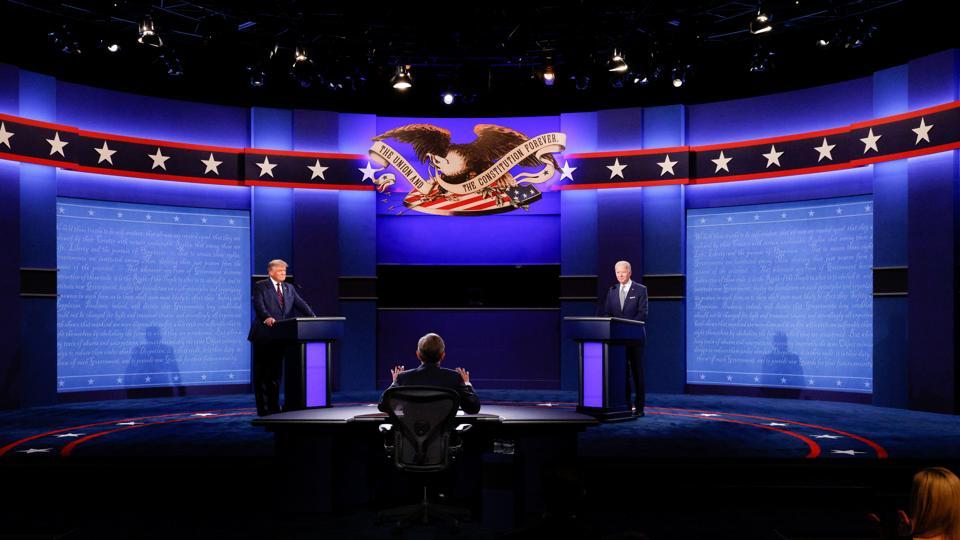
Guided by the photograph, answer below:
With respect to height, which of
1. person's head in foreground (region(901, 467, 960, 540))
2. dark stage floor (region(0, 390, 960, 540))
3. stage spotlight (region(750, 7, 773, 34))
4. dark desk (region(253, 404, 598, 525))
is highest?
stage spotlight (region(750, 7, 773, 34))

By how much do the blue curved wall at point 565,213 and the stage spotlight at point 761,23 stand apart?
2009 millimetres

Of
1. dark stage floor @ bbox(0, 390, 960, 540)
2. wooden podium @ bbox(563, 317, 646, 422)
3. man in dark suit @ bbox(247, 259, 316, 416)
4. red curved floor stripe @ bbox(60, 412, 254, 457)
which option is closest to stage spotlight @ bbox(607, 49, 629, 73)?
wooden podium @ bbox(563, 317, 646, 422)

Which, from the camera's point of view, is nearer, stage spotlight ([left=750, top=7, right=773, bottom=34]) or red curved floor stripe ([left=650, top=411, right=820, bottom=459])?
red curved floor stripe ([left=650, top=411, right=820, bottom=459])

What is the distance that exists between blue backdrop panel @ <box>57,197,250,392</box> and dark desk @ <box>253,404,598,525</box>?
5.49 meters

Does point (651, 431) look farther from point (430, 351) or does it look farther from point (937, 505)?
point (937, 505)

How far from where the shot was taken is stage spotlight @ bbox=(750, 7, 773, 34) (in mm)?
7684

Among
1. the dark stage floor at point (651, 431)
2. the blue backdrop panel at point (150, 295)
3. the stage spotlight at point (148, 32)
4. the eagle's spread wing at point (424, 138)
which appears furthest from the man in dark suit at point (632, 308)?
the stage spotlight at point (148, 32)

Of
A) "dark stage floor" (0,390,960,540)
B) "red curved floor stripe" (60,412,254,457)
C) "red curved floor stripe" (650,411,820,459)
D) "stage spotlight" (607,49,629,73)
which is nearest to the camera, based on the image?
"dark stage floor" (0,390,960,540)

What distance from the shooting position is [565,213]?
10.4 meters

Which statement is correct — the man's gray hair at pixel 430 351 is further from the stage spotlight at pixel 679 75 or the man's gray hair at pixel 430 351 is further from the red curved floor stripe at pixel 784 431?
the stage spotlight at pixel 679 75

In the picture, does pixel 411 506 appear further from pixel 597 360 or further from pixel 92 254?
pixel 92 254

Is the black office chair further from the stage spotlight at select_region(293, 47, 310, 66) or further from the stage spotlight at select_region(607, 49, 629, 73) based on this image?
the stage spotlight at select_region(607, 49, 629, 73)

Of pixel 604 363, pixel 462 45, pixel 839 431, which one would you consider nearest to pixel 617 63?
pixel 462 45

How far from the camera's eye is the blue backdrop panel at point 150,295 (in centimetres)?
895
